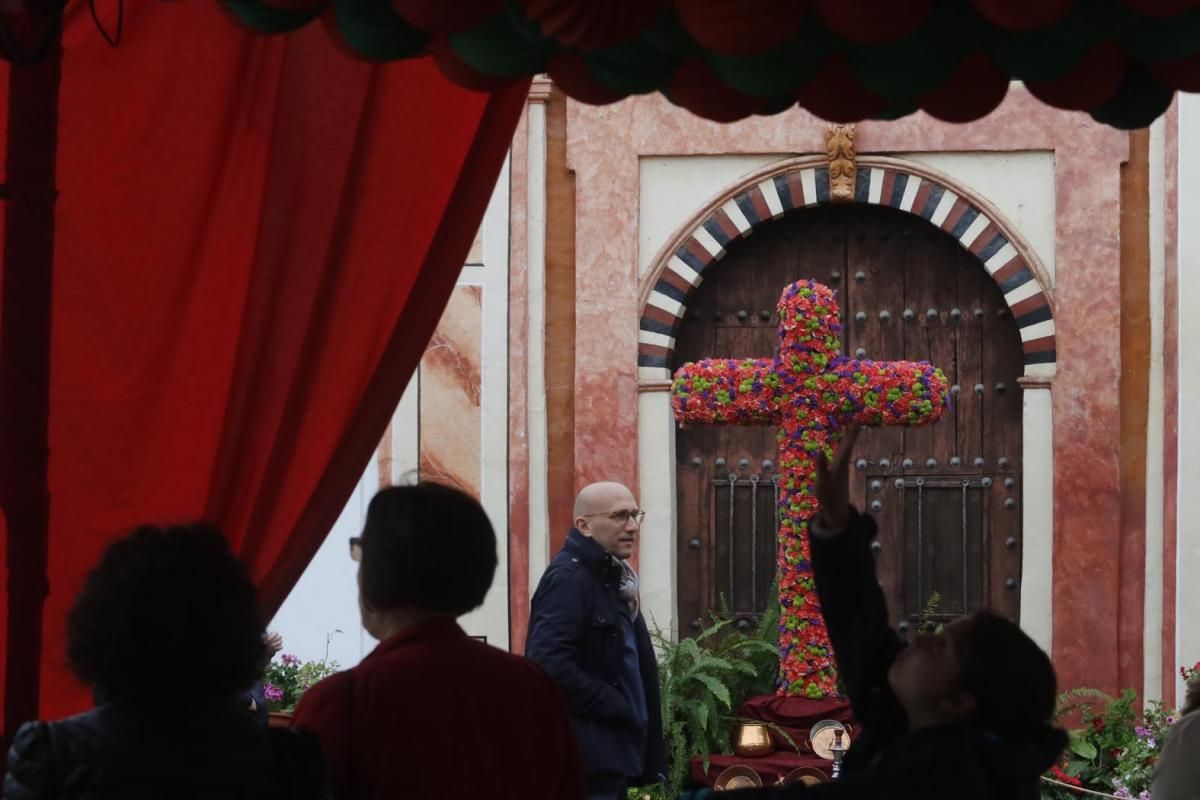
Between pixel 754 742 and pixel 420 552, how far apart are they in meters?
5.60

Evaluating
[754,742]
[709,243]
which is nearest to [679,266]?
[709,243]

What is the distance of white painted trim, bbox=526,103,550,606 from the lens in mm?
9461

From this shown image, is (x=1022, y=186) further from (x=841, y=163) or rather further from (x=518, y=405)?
(x=518, y=405)

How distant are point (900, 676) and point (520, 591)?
7032 mm

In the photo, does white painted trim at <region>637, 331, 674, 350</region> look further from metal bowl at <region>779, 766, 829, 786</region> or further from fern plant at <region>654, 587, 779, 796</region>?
metal bowl at <region>779, 766, 829, 786</region>

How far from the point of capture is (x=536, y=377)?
948 cm

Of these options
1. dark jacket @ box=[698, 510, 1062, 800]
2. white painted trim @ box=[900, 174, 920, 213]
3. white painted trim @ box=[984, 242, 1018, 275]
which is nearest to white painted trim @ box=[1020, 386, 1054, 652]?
white painted trim @ box=[984, 242, 1018, 275]

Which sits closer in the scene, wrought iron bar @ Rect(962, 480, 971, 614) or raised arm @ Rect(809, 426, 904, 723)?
raised arm @ Rect(809, 426, 904, 723)

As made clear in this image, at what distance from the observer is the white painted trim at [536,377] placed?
31.0ft

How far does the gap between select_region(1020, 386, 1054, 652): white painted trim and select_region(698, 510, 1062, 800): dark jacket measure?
21.7ft

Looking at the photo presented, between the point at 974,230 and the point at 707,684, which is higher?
the point at 974,230

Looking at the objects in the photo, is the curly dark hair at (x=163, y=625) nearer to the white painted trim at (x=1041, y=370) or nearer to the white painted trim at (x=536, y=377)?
the white painted trim at (x=536, y=377)

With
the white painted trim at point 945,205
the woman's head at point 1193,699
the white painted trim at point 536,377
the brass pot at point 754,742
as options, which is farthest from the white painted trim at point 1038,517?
the woman's head at point 1193,699

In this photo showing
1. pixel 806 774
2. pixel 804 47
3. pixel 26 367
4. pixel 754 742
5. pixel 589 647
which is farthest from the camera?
pixel 754 742
